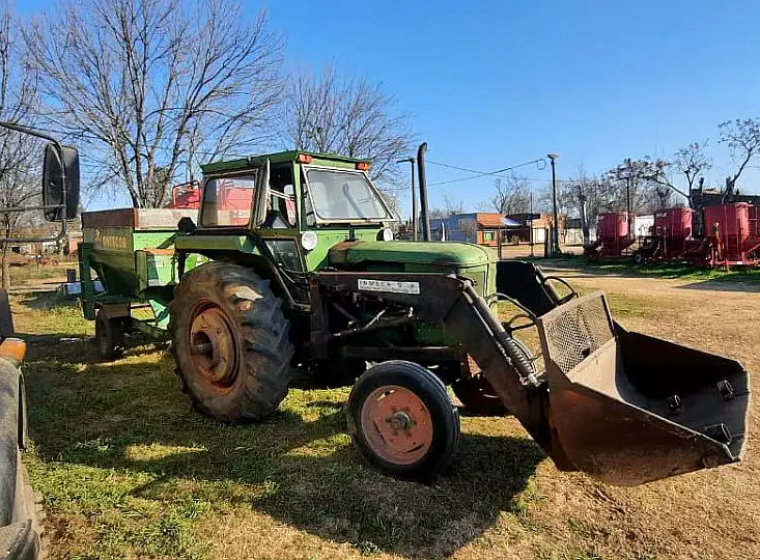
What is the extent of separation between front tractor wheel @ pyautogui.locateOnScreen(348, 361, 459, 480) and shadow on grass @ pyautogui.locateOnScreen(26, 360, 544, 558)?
13 cm

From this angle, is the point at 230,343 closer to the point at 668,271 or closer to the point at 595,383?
the point at 595,383

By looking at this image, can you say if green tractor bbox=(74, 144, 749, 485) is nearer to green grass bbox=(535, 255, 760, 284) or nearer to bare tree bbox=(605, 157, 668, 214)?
green grass bbox=(535, 255, 760, 284)

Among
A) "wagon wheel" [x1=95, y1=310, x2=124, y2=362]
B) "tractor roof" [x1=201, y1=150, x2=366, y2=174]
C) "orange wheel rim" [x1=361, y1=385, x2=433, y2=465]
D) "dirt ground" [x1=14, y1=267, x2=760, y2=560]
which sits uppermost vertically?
"tractor roof" [x1=201, y1=150, x2=366, y2=174]

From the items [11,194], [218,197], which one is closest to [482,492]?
[218,197]

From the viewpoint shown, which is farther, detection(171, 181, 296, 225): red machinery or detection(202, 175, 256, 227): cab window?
detection(202, 175, 256, 227): cab window

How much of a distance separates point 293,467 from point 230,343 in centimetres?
125

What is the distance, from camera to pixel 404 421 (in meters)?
3.71

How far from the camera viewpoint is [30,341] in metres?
8.50

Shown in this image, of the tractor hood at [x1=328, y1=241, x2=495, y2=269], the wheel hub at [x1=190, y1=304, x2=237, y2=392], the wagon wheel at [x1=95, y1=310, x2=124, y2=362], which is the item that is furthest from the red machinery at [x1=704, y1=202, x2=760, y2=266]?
the wheel hub at [x1=190, y1=304, x2=237, y2=392]

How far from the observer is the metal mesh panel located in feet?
11.6

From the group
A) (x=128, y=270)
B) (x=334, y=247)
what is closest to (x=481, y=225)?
(x=128, y=270)

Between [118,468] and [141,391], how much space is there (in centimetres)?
197

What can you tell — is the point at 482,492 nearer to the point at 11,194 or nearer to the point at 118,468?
the point at 118,468

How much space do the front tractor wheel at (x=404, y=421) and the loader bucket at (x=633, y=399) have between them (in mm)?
687
